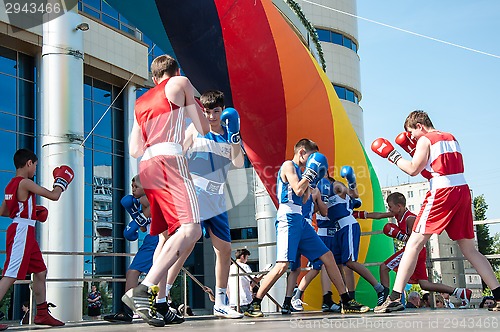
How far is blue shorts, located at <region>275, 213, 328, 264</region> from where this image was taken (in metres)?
5.59

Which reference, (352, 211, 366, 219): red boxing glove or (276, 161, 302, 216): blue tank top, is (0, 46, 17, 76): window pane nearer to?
(352, 211, 366, 219): red boxing glove

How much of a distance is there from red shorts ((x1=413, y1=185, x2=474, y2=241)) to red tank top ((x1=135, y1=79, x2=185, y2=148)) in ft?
7.00

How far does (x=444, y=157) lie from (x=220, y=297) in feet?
7.14

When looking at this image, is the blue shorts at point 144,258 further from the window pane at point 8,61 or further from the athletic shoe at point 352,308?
the window pane at point 8,61

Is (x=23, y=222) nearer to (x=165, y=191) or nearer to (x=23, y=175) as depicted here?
(x=23, y=175)

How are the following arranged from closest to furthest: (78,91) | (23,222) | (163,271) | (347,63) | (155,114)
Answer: (163,271) → (155,114) → (23,222) → (78,91) → (347,63)

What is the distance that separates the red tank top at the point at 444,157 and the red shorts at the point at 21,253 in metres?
3.49

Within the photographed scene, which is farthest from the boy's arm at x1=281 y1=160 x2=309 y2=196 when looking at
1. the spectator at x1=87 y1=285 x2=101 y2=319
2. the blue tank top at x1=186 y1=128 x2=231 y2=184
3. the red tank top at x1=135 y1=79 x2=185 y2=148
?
the spectator at x1=87 y1=285 x2=101 y2=319

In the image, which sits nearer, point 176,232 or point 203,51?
point 176,232

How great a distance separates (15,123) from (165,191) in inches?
569

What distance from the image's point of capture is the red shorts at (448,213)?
4.81 metres

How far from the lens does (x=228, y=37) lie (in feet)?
22.3

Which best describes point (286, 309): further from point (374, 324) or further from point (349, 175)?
point (374, 324)

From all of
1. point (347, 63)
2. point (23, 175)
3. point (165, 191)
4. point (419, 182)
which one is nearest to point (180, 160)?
point (165, 191)
